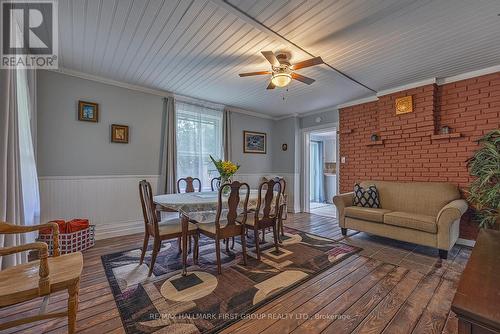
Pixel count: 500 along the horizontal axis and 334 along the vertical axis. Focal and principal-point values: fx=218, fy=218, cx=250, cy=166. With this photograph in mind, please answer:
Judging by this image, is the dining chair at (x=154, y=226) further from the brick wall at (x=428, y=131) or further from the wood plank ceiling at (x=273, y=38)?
the brick wall at (x=428, y=131)

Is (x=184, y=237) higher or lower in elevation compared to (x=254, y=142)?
lower

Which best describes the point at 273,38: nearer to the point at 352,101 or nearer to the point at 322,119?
the point at 352,101

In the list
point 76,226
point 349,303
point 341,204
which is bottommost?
point 349,303

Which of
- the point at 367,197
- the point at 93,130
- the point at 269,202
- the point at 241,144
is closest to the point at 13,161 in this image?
the point at 93,130

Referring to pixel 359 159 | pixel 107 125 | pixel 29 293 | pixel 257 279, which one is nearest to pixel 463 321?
pixel 257 279

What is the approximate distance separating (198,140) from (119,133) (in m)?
1.42

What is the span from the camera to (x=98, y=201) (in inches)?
139

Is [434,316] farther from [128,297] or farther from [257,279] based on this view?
[128,297]

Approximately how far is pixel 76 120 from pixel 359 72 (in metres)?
4.33

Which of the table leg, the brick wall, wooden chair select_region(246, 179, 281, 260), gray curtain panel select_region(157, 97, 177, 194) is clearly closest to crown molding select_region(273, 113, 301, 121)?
the brick wall

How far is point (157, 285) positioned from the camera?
212 centimetres

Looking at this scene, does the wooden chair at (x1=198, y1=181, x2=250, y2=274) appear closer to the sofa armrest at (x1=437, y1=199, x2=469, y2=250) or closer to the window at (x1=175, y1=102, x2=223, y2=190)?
the window at (x1=175, y1=102, x2=223, y2=190)

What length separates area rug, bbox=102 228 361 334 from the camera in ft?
5.43

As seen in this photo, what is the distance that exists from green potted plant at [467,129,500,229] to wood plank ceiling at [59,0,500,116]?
1.11m
